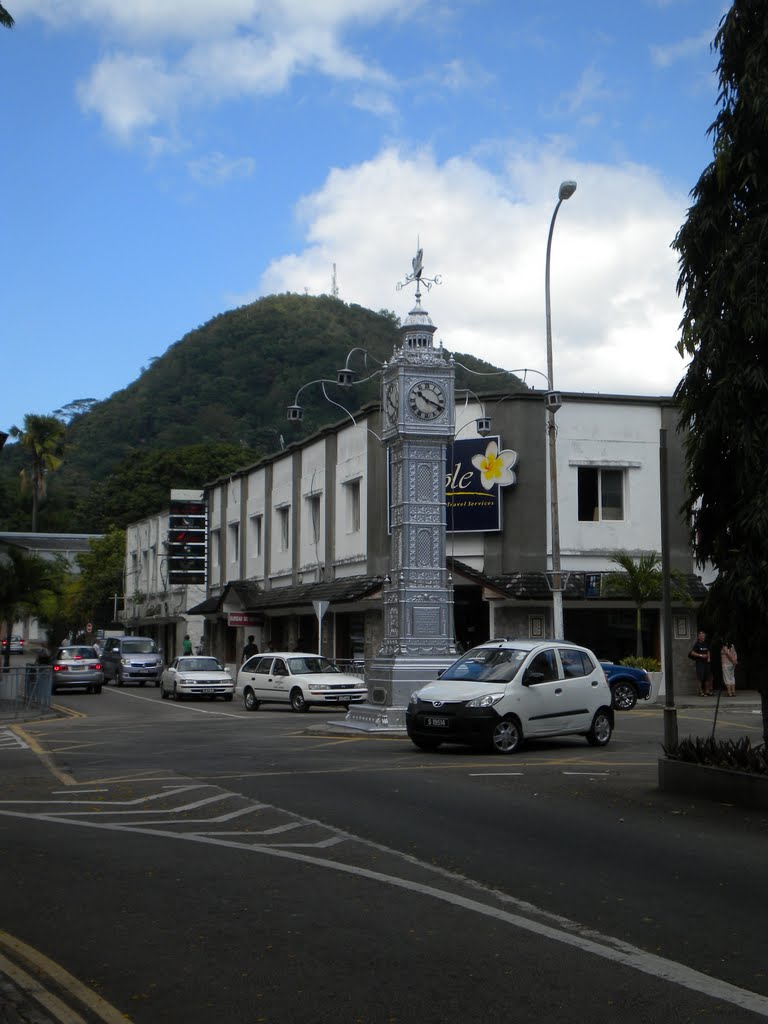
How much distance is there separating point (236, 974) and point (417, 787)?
8051 mm

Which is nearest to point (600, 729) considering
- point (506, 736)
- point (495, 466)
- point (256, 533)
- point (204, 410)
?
point (506, 736)

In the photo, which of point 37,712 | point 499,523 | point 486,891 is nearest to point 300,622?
point 499,523

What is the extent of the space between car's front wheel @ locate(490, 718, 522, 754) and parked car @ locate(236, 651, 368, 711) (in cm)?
1245

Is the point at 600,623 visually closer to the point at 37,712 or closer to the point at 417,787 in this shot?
the point at 37,712

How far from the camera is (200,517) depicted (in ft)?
202

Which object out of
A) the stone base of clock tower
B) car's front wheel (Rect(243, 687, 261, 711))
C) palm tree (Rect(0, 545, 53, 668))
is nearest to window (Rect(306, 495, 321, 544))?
palm tree (Rect(0, 545, 53, 668))

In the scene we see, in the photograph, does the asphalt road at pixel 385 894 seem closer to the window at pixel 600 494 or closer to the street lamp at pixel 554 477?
the street lamp at pixel 554 477

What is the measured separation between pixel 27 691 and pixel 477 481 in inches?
584

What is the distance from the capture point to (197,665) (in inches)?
1544

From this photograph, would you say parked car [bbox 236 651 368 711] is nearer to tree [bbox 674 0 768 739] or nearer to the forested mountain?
tree [bbox 674 0 768 739]

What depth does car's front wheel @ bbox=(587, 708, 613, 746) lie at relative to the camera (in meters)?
19.9

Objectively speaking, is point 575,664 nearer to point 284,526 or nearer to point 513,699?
point 513,699

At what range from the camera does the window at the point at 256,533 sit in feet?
180

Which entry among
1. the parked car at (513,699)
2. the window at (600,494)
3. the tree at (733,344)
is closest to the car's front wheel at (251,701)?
the window at (600,494)
